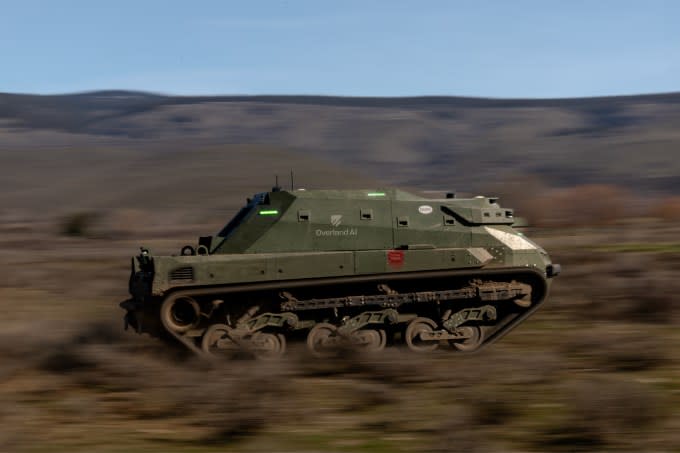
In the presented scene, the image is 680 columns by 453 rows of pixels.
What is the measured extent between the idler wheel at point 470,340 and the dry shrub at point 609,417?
383 cm

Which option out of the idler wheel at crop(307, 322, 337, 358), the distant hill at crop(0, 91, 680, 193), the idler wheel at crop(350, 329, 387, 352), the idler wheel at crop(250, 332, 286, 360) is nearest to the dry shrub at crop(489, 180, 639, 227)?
the idler wheel at crop(350, 329, 387, 352)

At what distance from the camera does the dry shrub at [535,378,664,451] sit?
903 cm

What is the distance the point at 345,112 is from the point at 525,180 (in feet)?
250

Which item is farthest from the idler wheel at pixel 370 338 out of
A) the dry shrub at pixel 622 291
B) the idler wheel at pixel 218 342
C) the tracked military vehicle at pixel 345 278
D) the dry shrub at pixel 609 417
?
the dry shrub at pixel 622 291

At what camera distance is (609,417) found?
9102 mm

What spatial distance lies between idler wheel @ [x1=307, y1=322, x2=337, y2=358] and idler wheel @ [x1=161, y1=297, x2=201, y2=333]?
160 cm

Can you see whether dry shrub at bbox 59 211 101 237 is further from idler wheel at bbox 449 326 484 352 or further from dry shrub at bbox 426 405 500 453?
dry shrub at bbox 426 405 500 453

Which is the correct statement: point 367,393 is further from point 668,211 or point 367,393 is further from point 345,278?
point 668,211

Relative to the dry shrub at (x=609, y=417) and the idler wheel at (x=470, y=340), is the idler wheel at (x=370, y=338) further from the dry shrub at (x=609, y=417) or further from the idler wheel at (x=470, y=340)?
the dry shrub at (x=609, y=417)

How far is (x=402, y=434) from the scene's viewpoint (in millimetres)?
9531

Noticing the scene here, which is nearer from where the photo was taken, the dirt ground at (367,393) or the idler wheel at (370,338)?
the dirt ground at (367,393)

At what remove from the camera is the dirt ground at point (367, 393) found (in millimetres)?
9188

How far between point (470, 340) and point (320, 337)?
2.23 metres

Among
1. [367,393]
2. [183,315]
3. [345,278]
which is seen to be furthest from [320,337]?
[367,393]
